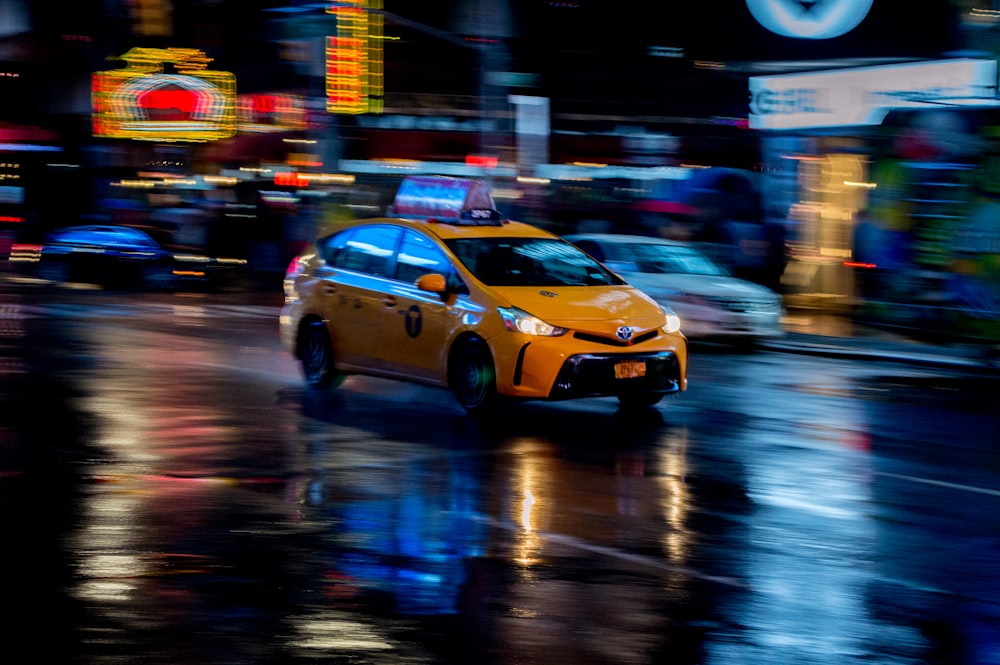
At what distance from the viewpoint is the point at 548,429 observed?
12906mm

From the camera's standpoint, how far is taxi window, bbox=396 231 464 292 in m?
13.9

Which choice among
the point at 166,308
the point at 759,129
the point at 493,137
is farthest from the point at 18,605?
the point at 493,137

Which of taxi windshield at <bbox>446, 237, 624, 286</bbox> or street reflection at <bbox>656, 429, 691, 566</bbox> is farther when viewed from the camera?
taxi windshield at <bbox>446, 237, 624, 286</bbox>

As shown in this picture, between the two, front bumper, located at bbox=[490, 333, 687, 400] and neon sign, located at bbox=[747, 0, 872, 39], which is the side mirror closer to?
front bumper, located at bbox=[490, 333, 687, 400]

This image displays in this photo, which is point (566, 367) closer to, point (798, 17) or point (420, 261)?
point (420, 261)

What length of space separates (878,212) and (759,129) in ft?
10.9

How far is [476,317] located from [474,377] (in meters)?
0.50

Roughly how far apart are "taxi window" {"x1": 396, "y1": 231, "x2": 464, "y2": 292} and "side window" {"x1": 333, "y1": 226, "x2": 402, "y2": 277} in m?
0.16

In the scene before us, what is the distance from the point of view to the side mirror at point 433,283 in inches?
534

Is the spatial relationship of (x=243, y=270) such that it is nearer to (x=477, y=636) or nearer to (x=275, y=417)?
(x=275, y=417)

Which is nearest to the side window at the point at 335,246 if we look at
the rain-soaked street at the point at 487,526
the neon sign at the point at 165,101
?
the rain-soaked street at the point at 487,526

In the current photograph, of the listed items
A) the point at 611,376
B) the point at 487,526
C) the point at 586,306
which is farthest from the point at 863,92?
the point at 487,526

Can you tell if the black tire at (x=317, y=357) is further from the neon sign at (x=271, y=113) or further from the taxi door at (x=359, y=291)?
the neon sign at (x=271, y=113)

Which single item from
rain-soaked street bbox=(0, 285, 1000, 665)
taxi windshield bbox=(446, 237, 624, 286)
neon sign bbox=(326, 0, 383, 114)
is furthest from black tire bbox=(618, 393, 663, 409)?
neon sign bbox=(326, 0, 383, 114)
